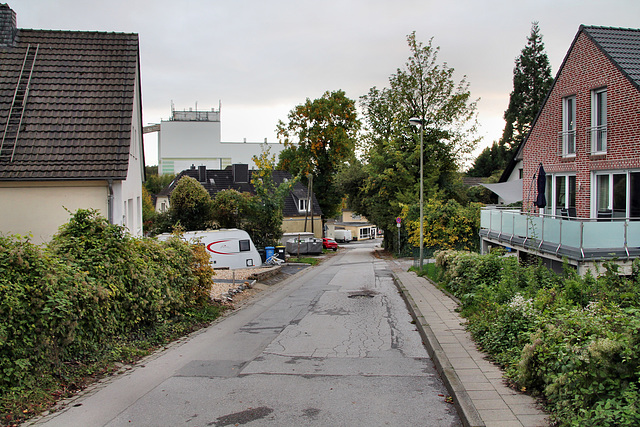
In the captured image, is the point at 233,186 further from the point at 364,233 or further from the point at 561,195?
the point at 364,233

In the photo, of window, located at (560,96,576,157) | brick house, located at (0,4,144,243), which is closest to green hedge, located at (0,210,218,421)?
brick house, located at (0,4,144,243)

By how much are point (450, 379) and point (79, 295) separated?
507 centimetres

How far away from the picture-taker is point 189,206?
3030 centimetres

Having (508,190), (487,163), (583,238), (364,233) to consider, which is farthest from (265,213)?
(364,233)

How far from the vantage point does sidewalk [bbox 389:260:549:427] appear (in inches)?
212

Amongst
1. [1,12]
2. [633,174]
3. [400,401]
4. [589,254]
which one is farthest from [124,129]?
[633,174]

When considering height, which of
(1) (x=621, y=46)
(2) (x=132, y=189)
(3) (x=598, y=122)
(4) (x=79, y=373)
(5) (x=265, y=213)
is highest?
(1) (x=621, y=46)

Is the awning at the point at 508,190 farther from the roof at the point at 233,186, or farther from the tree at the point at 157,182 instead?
the tree at the point at 157,182

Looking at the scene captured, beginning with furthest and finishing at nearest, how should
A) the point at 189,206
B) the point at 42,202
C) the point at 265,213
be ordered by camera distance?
the point at 265,213 < the point at 189,206 < the point at 42,202

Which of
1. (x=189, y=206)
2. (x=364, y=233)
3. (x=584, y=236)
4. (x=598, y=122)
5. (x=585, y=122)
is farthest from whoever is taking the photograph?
(x=364, y=233)

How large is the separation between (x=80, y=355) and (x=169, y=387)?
1.40m

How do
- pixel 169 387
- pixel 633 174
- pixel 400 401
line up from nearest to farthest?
pixel 400 401, pixel 169 387, pixel 633 174

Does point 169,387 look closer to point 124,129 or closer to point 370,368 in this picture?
point 370,368

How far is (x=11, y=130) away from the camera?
14539 millimetres
